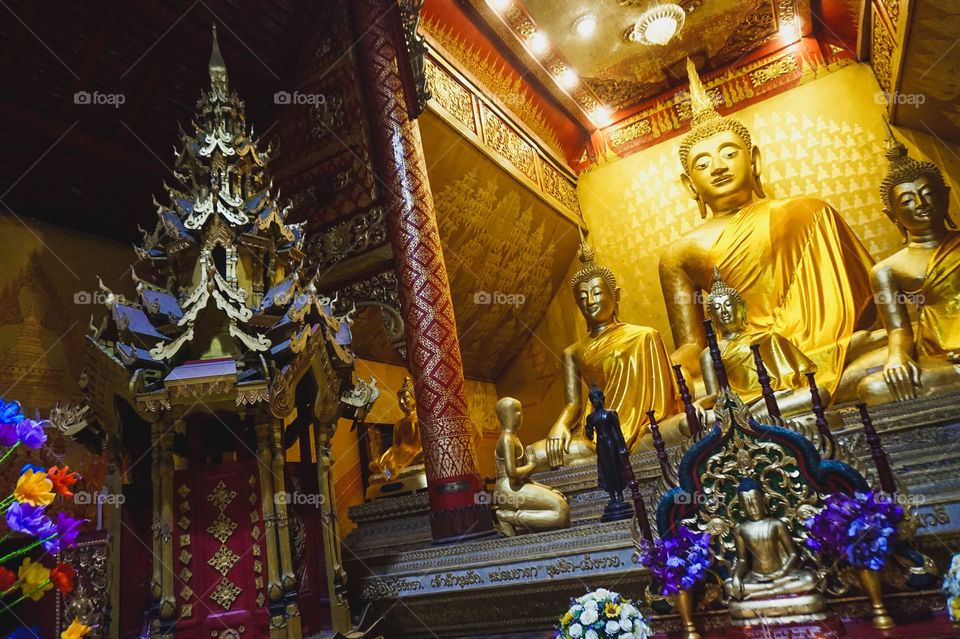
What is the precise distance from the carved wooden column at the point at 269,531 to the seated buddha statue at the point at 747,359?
3.32 meters

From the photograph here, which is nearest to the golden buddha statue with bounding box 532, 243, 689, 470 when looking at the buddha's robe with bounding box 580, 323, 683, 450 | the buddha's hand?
the buddha's robe with bounding box 580, 323, 683, 450

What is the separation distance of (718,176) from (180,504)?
6.37 meters

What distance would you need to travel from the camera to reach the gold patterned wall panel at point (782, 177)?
736cm

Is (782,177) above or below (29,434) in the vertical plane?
above

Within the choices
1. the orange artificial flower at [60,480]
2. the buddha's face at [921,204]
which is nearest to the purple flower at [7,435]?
the orange artificial flower at [60,480]

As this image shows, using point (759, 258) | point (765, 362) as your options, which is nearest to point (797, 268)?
Answer: point (759, 258)

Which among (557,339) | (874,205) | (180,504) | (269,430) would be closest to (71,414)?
(180,504)

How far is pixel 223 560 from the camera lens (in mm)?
3191

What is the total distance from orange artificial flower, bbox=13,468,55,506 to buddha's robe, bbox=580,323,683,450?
15.2ft

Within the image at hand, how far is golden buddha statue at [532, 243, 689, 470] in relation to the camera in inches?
209

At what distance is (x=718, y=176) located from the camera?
23.5ft

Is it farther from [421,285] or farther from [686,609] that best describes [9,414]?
[421,285]

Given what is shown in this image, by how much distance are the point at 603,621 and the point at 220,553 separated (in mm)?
1974

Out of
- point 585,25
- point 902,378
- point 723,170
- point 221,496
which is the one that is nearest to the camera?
point 221,496
